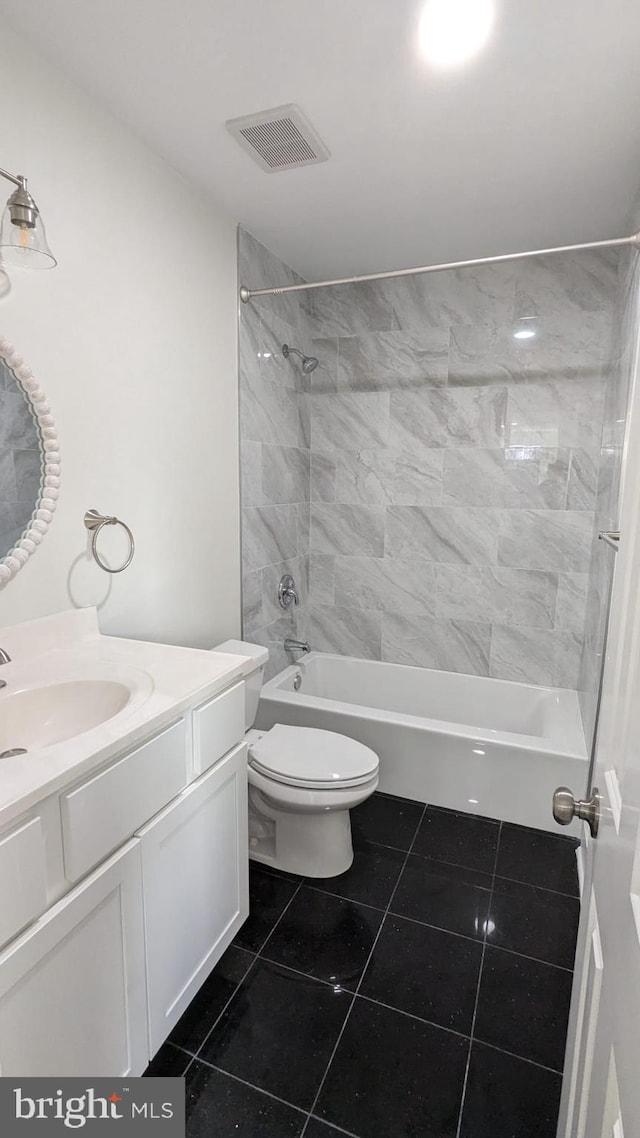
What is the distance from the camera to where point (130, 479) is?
6.00 ft

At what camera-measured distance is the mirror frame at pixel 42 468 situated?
140cm

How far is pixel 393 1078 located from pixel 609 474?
205 cm

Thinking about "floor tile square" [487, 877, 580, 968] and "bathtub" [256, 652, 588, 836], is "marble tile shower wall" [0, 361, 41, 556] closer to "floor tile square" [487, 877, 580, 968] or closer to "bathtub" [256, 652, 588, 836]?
"bathtub" [256, 652, 588, 836]

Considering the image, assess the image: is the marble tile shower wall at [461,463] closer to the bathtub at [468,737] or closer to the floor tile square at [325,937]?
the bathtub at [468,737]

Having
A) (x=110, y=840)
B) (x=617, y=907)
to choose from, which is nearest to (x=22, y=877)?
(x=110, y=840)

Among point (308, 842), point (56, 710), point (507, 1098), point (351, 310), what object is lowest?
point (507, 1098)

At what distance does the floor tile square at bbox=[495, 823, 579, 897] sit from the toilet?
0.62 meters

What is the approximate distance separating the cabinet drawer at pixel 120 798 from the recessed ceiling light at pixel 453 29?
1.72 metres

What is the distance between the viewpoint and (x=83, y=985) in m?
1.04

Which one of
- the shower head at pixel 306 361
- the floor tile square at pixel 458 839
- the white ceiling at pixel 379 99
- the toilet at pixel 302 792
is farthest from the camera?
the shower head at pixel 306 361

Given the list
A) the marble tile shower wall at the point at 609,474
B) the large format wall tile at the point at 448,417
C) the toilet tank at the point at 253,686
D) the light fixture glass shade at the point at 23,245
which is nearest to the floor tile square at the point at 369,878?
the toilet tank at the point at 253,686

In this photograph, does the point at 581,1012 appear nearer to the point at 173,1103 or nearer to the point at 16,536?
the point at 173,1103

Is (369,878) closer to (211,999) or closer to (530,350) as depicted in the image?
(211,999)

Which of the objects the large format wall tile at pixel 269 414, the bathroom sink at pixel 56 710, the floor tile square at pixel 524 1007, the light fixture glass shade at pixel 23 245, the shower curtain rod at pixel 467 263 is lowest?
the floor tile square at pixel 524 1007
